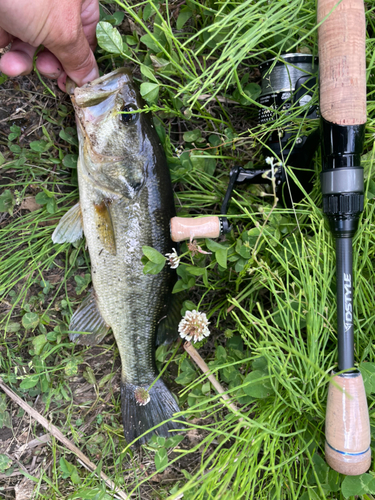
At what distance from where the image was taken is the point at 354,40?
5.14 ft

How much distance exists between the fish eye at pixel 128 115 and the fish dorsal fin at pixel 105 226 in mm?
479

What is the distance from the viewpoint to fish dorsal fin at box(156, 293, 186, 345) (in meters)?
2.27

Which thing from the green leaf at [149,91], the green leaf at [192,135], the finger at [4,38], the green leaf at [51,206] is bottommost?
the green leaf at [51,206]

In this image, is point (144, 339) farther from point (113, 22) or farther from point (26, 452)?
point (113, 22)

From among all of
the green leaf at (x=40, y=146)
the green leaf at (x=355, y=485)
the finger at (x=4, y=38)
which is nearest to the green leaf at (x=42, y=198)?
the green leaf at (x=40, y=146)

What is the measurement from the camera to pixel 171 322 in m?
2.29

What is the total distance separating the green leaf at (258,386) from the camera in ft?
6.26

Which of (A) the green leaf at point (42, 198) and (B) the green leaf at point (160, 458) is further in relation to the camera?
(A) the green leaf at point (42, 198)

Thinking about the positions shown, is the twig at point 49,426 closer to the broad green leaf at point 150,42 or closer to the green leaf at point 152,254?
the green leaf at point 152,254

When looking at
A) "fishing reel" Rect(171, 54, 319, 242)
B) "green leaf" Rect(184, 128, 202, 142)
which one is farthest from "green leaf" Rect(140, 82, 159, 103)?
"fishing reel" Rect(171, 54, 319, 242)

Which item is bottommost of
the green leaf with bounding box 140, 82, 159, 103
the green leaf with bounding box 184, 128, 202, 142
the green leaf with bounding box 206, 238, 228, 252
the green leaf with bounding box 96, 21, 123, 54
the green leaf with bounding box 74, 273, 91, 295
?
the green leaf with bounding box 74, 273, 91, 295

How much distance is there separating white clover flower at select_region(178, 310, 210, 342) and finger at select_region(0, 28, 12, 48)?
196 cm

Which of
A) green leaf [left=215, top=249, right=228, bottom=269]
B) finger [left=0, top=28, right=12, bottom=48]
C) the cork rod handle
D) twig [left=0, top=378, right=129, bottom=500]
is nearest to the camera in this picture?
the cork rod handle

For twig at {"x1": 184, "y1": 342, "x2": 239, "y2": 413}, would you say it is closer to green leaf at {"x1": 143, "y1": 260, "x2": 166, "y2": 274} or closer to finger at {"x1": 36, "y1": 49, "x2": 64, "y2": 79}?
green leaf at {"x1": 143, "y1": 260, "x2": 166, "y2": 274}
